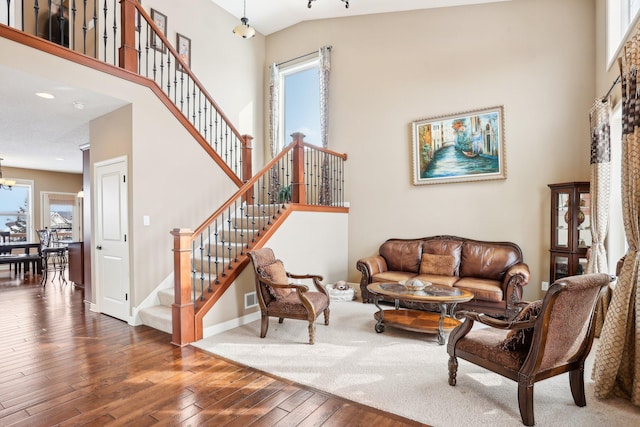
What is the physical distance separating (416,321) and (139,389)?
281 centimetres

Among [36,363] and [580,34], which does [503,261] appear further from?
[36,363]

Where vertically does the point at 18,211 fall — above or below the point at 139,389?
above

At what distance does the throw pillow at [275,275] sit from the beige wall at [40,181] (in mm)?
9871

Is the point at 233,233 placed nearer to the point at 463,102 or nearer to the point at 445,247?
the point at 445,247

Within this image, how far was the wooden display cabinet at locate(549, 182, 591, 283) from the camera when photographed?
14.3ft

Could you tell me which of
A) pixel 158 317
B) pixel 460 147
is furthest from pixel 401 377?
pixel 460 147

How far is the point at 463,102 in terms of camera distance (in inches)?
213

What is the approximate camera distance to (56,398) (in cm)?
253

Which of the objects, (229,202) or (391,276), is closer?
(229,202)

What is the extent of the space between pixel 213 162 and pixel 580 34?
5599 mm

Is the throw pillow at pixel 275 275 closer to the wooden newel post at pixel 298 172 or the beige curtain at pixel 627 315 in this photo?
the wooden newel post at pixel 298 172

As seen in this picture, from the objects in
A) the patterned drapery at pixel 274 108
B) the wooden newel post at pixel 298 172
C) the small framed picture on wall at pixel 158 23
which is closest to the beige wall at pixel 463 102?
the patterned drapery at pixel 274 108

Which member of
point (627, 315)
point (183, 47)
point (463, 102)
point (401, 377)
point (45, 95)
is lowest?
point (401, 377)

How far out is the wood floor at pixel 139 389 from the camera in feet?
7.45
